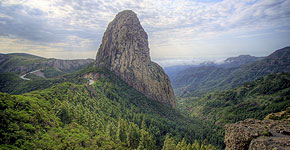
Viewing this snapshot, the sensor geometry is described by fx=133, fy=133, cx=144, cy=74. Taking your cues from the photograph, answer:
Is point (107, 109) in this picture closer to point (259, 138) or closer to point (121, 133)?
point (121, 133)

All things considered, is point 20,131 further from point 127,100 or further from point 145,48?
point 145,48

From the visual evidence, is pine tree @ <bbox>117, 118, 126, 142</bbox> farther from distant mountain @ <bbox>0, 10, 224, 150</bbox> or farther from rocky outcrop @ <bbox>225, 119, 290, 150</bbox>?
rocky outcrop @ <bbox>225, 119, 290, 150</bbox>

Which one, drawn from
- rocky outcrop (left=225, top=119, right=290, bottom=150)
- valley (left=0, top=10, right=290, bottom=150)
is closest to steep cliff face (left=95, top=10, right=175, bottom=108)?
valley (left=0, top=10, right=290, bottom=150)

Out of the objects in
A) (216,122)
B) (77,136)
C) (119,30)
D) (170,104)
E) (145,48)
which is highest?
(119,30)

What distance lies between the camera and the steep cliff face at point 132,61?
17000cm

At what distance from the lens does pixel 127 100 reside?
129 meters

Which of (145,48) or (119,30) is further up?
(119,30)

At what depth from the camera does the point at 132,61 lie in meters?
172

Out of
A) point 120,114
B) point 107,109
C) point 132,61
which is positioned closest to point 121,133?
point 120,114

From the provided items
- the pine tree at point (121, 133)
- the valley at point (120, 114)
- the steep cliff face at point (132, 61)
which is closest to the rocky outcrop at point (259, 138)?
the valley at point (120, 114)

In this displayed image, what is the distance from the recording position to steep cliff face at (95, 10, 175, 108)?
558ft

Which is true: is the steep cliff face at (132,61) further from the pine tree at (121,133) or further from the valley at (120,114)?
the pine tree at (121,133)

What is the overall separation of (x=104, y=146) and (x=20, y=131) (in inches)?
846

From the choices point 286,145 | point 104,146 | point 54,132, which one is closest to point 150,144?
point 104,146
